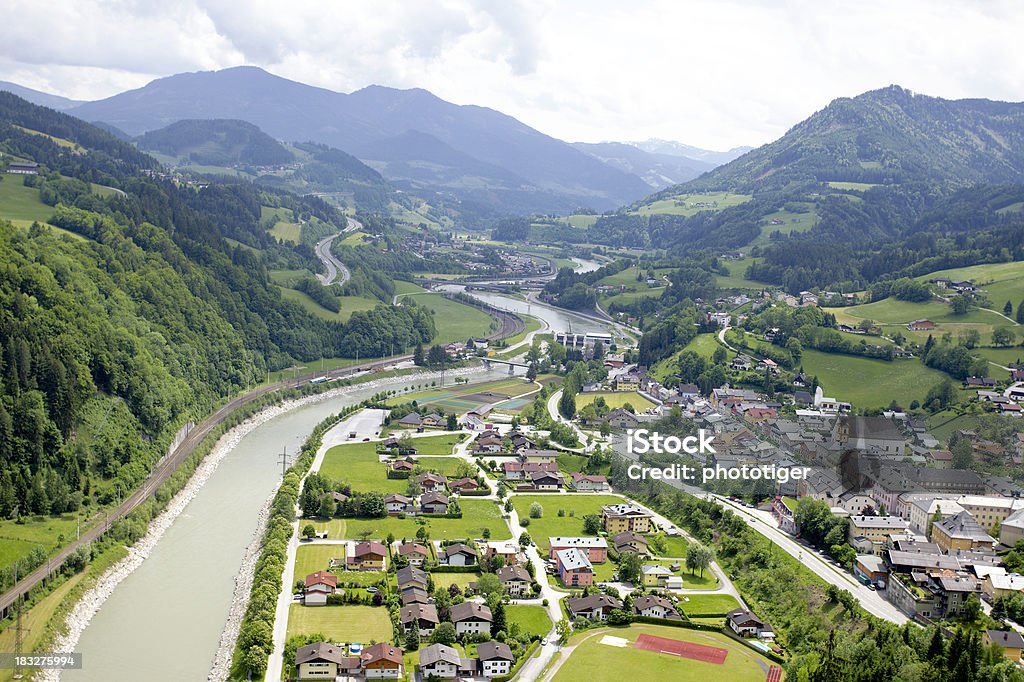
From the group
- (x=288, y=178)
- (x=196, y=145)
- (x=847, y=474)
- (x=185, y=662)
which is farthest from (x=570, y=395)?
(x=196, y=145)

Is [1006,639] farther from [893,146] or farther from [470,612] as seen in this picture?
[893,146]

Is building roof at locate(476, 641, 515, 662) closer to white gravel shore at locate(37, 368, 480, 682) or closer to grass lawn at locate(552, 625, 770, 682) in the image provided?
grass lawn at locate(552, 625, 770, 682)

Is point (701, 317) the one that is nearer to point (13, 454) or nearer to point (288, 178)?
point (13, 454)

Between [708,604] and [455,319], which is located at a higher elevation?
[455,319]

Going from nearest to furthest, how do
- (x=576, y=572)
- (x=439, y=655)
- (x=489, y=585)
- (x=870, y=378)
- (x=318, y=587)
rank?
1. (x=439, y=655)
2. (x=318, y=587)
3. (x=489, y=585)
4. (x=576, y=572)
5. (x=870, y=378)

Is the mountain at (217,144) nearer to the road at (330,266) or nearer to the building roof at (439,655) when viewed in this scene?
the road at (330,266)

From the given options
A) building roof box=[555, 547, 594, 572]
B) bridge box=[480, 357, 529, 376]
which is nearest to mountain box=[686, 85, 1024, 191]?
bridge box=[480, 357, 529, 376]

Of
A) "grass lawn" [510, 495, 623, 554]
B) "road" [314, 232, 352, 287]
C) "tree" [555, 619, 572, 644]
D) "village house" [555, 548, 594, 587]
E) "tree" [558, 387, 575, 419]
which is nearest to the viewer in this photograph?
"tree" [555, 619, 572, 644]

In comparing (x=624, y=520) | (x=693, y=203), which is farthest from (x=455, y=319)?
(x=693, y=203)
